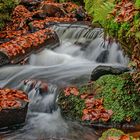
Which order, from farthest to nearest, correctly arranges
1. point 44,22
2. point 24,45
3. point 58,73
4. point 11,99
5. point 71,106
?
point 44,22
point 24,45
point 58,73
point 71,106
point 11,99

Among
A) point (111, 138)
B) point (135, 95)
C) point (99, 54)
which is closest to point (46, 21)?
point (99, 54)

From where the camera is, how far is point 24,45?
10.6m

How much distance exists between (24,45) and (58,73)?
1.94 meters

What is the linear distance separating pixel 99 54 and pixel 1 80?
3076 millimetres

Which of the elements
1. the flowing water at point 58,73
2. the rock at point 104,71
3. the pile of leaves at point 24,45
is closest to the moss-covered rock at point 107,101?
the flowing water at point 58,73

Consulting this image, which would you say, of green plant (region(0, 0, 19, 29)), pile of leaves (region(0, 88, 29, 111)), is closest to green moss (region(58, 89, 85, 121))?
pile of leaves (region(0, 88, 29, 111))

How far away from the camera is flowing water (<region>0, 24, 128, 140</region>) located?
644 cm

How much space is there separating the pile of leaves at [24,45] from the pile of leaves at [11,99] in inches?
113

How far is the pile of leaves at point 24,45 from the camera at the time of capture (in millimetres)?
10219

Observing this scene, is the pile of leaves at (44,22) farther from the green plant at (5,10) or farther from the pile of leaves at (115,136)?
the pile of leaves at (115,136)

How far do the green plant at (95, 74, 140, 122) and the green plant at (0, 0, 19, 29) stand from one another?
7.09 metres

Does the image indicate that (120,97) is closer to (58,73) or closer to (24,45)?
(58,73)

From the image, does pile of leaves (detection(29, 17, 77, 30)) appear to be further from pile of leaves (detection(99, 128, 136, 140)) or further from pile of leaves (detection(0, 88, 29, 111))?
pile of leaves (detection(99, 128, 136, 140))

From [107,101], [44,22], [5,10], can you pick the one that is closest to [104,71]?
[107,101]
